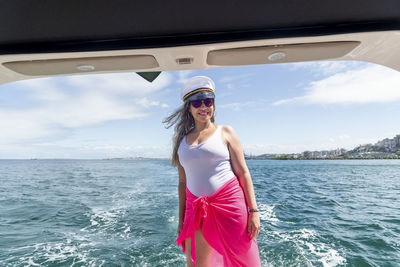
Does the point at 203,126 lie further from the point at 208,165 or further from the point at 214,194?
the point at 214,194

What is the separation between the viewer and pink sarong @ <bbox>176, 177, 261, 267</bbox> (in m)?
1.12

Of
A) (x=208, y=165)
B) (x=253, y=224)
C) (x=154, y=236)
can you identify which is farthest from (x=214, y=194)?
(x=154, y=236)

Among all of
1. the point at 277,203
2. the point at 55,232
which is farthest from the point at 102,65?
the point at 277,203

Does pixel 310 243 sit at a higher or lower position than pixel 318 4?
lower

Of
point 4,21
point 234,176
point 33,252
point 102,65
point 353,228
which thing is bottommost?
point 353,228

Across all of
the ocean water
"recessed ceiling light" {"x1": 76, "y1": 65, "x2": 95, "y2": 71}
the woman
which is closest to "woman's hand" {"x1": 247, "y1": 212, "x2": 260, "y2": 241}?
the woman

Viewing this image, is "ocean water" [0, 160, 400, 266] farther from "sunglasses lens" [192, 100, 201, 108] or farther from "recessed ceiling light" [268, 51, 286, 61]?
"recessed ceiling light" [268, 51, 286, 61]

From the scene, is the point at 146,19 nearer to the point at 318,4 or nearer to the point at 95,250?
the point at 318,4

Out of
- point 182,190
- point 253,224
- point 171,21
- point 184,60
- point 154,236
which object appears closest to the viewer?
point 171,21

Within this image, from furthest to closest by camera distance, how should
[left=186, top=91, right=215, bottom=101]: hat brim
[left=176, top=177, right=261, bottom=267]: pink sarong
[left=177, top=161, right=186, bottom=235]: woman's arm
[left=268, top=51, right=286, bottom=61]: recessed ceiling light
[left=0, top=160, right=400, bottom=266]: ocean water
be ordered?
1. [left=0, top=160, right=400, bottom=266]: ocean water
2. [left=177, top=161, right=186, bottom=235]: woman's arm
3. [left=186, top=91, right=215, bottom=101]: hat brim
4. [left=176, top=177, right=261, bottom=267]: pink sarong
5. [left=268, top=51, right=286, bottom=61]: recessed ceiling light

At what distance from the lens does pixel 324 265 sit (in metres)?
2.79

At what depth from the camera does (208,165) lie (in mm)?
1164

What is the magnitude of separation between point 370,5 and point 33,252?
15.9ft

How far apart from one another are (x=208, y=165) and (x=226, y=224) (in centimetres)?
32
